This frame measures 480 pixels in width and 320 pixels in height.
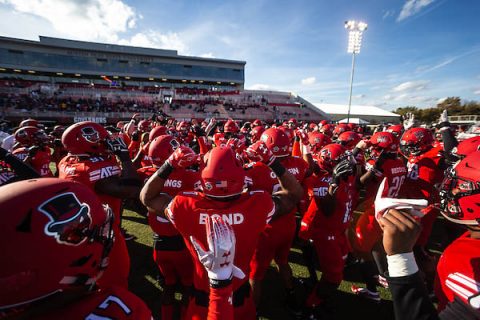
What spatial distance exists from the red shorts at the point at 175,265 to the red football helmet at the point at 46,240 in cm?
196

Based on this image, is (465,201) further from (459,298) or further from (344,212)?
(344,212)

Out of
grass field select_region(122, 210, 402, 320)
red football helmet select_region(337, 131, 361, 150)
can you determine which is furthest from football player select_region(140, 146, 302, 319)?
red football helmet select_region(337, 131, 361, 150)

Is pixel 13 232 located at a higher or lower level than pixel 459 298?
higher

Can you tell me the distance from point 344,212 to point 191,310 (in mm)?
2521

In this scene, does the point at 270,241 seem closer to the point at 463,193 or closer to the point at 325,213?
the point at 325,213

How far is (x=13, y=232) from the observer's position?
96cm

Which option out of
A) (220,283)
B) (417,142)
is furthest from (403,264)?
(417,142)

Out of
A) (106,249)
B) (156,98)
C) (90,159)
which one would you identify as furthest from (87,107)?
(106,249)

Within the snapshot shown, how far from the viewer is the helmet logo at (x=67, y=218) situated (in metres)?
1.09

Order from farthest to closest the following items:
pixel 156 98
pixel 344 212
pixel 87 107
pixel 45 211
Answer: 1. pixel 156 98
2. pixel 87 107
3. pixel 344 212
4. pixel 45 211

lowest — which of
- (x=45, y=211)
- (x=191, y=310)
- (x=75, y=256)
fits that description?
(x=191, y=310)

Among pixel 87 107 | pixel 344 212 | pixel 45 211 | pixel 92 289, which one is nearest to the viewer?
pixel 45 211

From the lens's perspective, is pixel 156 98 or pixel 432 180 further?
pixel 156 98

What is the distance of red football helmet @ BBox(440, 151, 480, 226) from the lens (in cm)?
165
